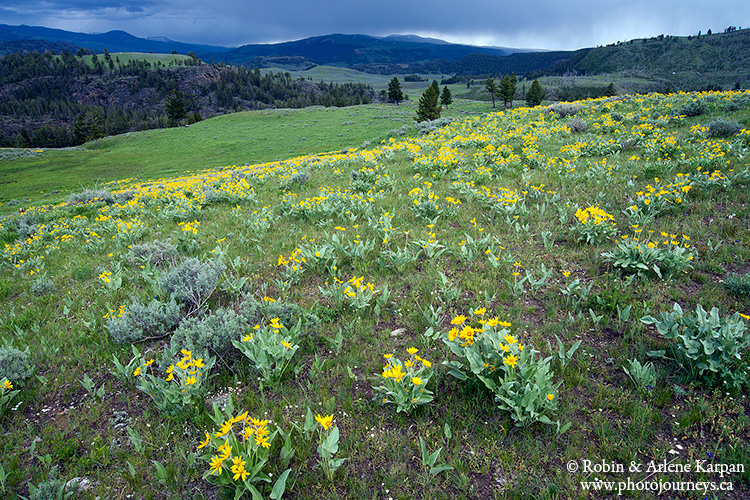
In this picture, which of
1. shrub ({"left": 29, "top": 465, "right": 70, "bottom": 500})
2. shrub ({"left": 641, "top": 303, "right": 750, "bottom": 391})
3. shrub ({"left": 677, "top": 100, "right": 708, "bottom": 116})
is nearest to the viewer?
shrub ({"left": 29, "top": 465, "right": 70, "bottom": 500})

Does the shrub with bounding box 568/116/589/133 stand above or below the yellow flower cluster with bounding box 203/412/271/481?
above

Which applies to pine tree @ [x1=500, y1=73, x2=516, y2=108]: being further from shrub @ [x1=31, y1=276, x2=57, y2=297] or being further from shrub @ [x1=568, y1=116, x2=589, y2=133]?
shrub @ [x1=31, y1=276, x2=57, y2=297]

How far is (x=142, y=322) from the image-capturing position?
170 inches

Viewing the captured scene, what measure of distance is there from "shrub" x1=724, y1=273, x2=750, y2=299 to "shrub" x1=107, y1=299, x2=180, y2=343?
6.82m

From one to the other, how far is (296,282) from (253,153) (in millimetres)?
→ 40561

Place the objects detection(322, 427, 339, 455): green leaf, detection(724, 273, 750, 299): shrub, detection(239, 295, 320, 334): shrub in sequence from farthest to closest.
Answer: detection(239, 295, 320, 334): shrub → detection(724, 273, 750, 299): shrub → detection(322, 427, 339, 455): green leaf

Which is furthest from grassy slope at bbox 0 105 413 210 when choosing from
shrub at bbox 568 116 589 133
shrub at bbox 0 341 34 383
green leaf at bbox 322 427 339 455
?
green leaf at bbox 322 427 339 455

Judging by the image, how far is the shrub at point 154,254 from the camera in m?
6.62

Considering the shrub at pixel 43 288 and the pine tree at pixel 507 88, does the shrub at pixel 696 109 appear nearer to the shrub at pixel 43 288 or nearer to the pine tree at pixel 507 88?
the shrub at pixel 43 288

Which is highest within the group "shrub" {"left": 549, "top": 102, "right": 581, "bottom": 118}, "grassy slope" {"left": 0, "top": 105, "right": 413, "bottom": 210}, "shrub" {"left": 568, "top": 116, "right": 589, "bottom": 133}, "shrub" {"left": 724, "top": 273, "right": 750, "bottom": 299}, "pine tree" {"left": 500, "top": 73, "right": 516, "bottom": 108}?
"pine tree" {"left": 500, "top": 73, "right": 516, "bottom": 108}

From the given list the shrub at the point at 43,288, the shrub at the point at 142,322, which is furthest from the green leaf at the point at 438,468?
the shrub at the point at 43,288

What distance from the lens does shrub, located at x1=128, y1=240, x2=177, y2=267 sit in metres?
6.62

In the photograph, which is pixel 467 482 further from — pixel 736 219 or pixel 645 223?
pixel 736 219

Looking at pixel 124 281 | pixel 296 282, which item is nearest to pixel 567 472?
pixel 296 282
